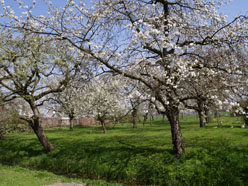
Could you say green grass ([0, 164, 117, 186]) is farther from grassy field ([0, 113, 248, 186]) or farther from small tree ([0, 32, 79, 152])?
small tree ([0, 32, 79, 152])

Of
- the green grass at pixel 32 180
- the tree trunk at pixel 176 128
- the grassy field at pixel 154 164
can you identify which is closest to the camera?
the grassy field at pixel 154 164

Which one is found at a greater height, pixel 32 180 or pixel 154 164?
pixel 154 164

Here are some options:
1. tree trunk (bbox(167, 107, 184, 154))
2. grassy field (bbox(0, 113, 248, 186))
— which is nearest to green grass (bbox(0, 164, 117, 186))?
grassy field (bbox(0, 113, 248, 186))

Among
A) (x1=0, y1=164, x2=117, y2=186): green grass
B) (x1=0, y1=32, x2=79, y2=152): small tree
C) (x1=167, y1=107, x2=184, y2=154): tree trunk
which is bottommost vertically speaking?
(x1=0, y1=164, x2=117, y2=186): green grass

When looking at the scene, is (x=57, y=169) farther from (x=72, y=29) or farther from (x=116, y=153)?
(x=72, y=29)

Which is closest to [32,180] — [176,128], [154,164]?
[154,164]

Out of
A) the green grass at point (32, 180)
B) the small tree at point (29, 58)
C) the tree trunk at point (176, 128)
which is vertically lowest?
the green grass at point (32, 180)

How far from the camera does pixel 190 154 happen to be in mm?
9883

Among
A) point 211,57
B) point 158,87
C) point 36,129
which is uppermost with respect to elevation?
point 211,57

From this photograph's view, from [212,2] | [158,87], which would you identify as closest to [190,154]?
[158,87]

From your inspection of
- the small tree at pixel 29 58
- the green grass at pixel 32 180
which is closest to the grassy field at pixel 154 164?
the green grass at pixel 32 180

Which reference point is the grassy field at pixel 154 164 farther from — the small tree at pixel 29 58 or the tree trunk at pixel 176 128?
the small tree at pixel 29 58

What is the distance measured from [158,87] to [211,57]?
8.96 feet

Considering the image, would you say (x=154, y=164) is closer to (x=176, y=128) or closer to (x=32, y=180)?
(x=176, y=128)
